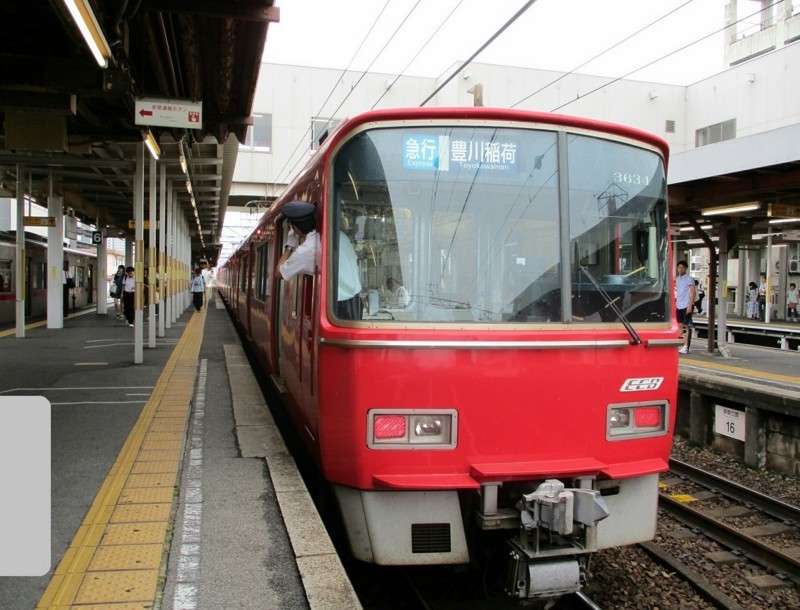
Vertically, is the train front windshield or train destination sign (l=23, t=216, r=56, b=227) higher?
train destination sign (l=23, t=216, r=56, b=227)

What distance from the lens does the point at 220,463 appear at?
16.5 ft

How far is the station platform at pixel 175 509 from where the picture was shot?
3084mm

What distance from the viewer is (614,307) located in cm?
380

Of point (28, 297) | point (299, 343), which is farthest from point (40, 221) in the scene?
point (299, 343)

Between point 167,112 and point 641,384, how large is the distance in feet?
21.1

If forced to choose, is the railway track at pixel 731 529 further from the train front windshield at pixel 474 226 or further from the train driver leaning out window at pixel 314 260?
the train driver leaning out window at pixel 314 260

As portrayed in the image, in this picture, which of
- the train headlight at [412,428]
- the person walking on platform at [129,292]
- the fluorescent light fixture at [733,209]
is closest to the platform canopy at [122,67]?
the train headlight at [412,428]

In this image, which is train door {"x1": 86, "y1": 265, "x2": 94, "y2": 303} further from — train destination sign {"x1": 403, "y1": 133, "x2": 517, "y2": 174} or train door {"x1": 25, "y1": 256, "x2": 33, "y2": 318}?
train destination sign {"x1": 403, "y1": 133, "x2": 517, "y2": 174}

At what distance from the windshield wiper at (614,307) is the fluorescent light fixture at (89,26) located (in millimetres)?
3860

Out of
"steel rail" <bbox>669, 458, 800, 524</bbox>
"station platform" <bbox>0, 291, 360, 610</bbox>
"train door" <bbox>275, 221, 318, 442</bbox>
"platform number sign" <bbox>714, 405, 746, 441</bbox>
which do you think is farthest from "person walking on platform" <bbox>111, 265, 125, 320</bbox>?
"steel rail" <bbox>669, 458, 800, 524</bbox>

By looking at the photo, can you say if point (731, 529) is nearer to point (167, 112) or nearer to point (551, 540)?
point (551, 540)

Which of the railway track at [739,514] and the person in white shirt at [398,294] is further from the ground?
the person in white shirt at [398,294]

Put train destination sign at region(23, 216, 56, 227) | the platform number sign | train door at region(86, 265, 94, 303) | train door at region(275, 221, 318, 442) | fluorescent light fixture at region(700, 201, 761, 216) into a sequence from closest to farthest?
train door at region(275, 221, 318, 442) → the platform number sign → fluorescent light fixture at region(700, 201, 761, 216) → train destination sign at region(23, 216, 56, 227) → train door at region(86, 265, 94, 303)

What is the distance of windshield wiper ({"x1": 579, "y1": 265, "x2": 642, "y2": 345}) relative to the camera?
371cm
